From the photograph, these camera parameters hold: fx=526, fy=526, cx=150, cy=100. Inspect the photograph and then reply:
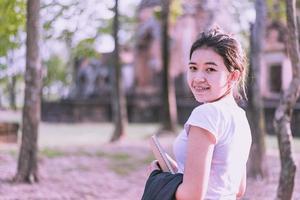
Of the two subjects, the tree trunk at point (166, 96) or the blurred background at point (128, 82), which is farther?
the tree trunk at point (166, 96)

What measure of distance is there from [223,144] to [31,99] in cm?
642

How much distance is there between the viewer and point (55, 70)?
47.2 metres

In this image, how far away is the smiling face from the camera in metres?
2.09

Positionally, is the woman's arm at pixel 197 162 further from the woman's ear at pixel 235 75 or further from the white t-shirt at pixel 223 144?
the woman's ear at pixel 235 75

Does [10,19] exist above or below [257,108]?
above

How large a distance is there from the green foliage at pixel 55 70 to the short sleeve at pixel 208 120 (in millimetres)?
43457

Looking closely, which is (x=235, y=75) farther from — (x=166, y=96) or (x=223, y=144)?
(x=166, y=96)

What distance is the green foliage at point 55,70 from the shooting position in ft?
150

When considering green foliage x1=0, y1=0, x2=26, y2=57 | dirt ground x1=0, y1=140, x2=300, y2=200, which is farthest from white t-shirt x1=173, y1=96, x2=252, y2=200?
green foliage x1=0, y1=0, x2=26, y2=57

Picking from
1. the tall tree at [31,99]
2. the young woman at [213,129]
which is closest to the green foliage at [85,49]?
the tall tree at [31,99]

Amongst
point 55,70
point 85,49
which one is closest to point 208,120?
point 85,49

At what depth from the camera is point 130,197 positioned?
773 centimetres

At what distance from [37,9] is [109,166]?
385cm

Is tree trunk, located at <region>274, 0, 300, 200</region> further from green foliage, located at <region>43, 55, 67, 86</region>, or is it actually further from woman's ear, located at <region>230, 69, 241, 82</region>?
green foliage, located at <region>43, 55, 67, 86</region>
